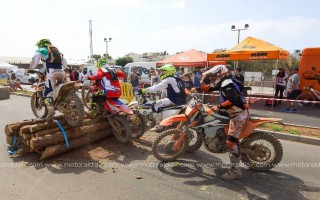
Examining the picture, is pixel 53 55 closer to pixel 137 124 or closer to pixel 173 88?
pixel 137 124

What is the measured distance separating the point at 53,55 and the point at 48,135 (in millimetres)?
2013

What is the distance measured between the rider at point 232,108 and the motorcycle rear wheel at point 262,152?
0.34m

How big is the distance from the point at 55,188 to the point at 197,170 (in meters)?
2.47

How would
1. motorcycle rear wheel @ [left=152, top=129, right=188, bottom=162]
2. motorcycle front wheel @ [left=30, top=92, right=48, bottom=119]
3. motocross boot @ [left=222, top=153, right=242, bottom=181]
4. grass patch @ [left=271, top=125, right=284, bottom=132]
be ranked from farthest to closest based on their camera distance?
grass patch @ [left=271, top=125, right=284, bottom=132], motorcycle front wheel @ [left=30, top=92, right=48, bottom=119], motorcycle rear wheel @ [left=152, top=129, right=188, bottom=162], motocross boot @ [left=222, top=153, right=242, bottom=181]

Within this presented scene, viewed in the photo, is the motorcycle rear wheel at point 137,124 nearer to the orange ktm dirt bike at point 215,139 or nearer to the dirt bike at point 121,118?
the dirt bike at point 121,118

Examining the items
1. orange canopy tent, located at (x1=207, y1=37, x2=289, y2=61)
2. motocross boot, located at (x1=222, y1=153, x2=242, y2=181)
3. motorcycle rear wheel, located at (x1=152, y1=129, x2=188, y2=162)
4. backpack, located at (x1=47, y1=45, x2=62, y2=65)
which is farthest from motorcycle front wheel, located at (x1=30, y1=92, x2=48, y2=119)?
orange canopy tent, located at (x1=207, y1=37, x2=289, y2=61)

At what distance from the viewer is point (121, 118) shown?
5.96 meters

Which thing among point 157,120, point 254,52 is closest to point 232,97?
point 157,120

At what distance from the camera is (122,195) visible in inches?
150

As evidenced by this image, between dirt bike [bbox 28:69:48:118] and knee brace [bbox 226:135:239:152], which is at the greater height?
dirt bike [bbox 28:69:48:118]

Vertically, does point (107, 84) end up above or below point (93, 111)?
above

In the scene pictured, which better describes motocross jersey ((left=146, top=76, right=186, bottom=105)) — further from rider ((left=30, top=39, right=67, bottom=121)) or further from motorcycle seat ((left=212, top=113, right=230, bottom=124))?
rider ((left=30, top=39, right=67, bottom=121))

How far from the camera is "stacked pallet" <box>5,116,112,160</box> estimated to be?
4961 mm

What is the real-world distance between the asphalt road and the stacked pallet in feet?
0.65
